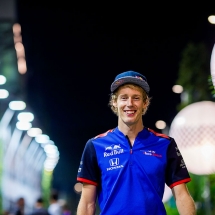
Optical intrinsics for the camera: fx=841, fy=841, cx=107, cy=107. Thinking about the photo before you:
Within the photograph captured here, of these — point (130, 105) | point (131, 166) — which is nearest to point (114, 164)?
point (131, 166)

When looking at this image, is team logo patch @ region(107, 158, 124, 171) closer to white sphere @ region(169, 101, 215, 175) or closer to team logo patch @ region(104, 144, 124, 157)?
team logo patch @ region(104, 144, 124, 157)

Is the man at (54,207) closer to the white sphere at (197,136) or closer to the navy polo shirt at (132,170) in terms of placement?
the white sphere at (197,136)

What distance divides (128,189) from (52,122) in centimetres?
10210

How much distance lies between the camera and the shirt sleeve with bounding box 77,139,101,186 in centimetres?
570

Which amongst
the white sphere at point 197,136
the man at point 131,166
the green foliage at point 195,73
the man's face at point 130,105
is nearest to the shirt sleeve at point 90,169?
the man at point 131,166

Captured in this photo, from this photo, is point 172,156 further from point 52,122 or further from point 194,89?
point 52,122

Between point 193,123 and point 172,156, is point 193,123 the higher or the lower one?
the higher one

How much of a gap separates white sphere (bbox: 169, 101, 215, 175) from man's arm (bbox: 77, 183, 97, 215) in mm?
3987

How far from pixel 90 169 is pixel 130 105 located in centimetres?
53

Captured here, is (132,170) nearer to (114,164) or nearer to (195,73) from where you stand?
(114,164)

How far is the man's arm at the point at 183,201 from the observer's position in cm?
549

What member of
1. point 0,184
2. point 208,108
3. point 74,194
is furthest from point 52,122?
point 208,108

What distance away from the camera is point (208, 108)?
34.0ft

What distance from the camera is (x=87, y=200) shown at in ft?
18.7
